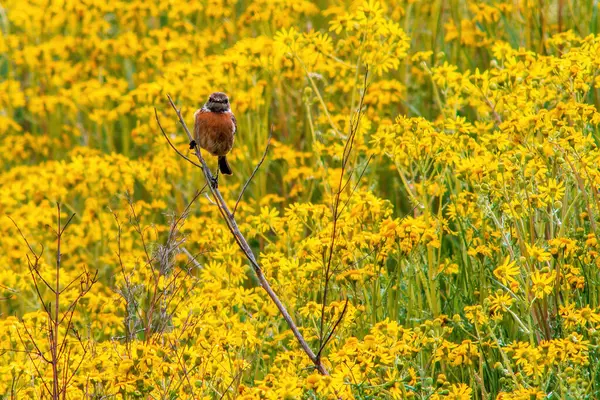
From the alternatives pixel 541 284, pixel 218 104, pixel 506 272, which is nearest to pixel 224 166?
pixel 218 104

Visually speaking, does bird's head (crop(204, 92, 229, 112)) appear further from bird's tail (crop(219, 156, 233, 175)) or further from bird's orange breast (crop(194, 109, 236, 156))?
bird's tail (crop(219, 156, 233, 175))

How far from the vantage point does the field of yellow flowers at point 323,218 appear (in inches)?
149

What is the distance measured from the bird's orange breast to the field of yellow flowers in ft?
1.19

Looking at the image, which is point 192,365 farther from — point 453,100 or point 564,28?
point 564,28

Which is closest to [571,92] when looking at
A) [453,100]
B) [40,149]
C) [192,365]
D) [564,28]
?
[453,100]

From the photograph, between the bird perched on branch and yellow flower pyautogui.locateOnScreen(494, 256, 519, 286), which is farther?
the bird perched on branch

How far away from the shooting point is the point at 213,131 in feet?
15.4

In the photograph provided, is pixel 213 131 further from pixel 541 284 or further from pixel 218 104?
pixel 541 284

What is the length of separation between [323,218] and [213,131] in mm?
665

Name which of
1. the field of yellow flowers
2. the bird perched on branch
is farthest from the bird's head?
the field of yellow flowers

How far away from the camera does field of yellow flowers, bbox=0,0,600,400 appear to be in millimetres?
3789

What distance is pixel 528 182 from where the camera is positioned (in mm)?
4312

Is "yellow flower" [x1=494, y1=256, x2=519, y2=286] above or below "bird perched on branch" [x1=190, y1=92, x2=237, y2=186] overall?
below

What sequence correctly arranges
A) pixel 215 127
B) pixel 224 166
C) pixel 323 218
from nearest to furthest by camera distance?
pixel 215 127
pixel 323 218
pixel 224 166
